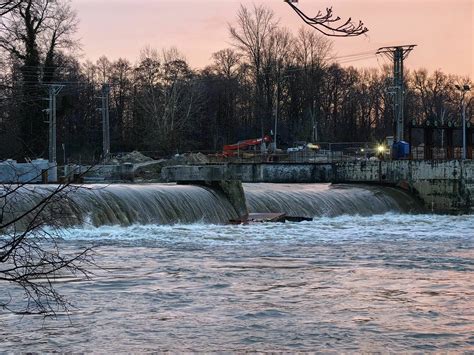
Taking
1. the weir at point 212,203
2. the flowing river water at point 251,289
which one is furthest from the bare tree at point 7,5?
the weir at point 212,203

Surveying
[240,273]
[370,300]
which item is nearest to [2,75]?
[370,300]

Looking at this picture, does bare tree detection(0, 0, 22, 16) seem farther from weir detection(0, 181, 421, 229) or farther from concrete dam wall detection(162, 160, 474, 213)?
concrete dam wall detection(162, 160, 474, 213)

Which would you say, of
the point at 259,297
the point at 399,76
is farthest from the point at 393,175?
the point at 259,297

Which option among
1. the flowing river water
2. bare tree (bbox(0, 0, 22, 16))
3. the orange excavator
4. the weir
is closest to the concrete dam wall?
the weir

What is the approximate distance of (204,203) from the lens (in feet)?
82.5

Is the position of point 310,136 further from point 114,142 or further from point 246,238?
point 246,238

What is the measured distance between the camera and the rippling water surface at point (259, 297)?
28.9 ft

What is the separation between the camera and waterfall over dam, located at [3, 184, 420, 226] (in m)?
22.2

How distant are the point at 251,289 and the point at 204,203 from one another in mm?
13081

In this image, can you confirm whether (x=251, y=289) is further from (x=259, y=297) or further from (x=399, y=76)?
(x=399, y=76)

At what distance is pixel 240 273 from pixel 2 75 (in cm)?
875

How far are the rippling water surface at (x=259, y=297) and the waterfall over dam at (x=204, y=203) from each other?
6.18ft

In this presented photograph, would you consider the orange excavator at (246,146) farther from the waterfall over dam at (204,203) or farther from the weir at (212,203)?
the weir at (212,203)

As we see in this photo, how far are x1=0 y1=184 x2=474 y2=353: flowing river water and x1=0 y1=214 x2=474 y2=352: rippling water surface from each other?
3 centimetres
